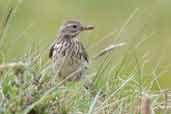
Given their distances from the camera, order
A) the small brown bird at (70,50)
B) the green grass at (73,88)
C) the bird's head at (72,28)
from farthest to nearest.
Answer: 1. the bird's head at (72,28)
2. the small brown bird at (70,50)
3. the green grass at (73,88)

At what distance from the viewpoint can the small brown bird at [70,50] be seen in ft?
31.6

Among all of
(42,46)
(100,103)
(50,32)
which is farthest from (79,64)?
(50,32)

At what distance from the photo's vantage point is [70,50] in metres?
9.84

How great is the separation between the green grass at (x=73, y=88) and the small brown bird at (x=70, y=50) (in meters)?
0.77

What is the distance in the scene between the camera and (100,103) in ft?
24.3

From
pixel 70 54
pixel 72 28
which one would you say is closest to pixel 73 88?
pixel 70 54

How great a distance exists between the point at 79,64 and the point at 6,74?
2584 mm

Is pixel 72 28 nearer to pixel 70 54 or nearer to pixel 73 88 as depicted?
pixel 70 54

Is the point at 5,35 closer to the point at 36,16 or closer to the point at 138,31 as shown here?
the point at 138,31

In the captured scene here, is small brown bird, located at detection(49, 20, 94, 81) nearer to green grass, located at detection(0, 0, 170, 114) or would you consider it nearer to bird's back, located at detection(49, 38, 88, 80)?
bird's back, located at detection(49, 38, 88, 80)

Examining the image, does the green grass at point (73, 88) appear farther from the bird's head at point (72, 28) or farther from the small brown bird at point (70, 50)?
the bird's head at point (72, 28)

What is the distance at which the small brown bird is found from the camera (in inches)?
379

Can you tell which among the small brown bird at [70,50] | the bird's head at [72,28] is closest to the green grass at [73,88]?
the small brown bird at [70,50]

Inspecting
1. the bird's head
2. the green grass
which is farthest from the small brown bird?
the green grass
